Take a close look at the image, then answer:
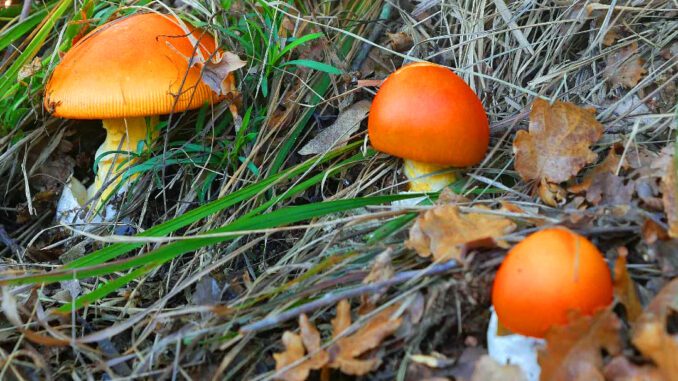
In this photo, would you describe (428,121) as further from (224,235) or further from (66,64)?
(66,64)

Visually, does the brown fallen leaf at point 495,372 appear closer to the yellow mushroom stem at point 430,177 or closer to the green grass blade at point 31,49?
the yellow mushroom stem at point 430,177

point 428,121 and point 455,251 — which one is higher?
point 428,121

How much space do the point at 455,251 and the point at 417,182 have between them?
72cm

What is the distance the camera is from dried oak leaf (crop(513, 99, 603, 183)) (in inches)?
93.0

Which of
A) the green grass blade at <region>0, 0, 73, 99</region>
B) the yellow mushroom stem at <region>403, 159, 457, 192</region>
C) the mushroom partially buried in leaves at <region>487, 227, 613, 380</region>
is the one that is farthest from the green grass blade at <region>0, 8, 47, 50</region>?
the mushroom partially buried in leaves at <region>487, 227, 613, 380</region>

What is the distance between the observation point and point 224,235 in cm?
224

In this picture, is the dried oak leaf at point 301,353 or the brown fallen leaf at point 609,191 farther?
the brown fallen leaf at point 609,191

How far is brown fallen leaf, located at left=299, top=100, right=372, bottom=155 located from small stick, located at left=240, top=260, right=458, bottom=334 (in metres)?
1.15

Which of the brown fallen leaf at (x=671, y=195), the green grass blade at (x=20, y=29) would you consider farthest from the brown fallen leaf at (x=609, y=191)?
the green grass blade at (x=20, y=29)

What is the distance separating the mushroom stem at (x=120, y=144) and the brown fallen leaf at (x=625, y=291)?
226 centimetres

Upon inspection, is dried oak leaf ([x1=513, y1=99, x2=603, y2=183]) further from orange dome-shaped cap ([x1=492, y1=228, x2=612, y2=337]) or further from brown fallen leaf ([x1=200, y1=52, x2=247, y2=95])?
brown fallen leaf ([x1=200, y1=52, x2=247, y2=95])

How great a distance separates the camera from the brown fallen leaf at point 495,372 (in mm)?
1633

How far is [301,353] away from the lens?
1882 mm

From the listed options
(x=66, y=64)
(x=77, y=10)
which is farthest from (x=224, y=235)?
(x=77, y=10)
